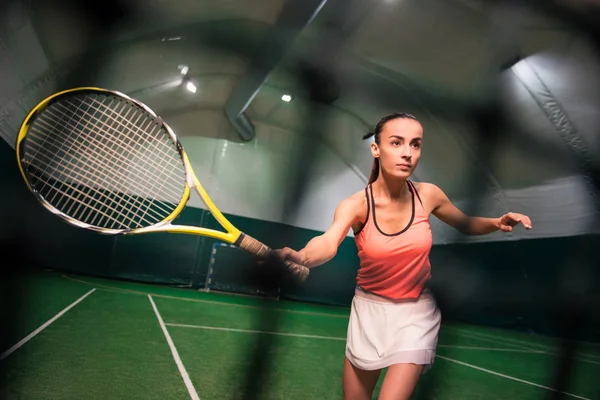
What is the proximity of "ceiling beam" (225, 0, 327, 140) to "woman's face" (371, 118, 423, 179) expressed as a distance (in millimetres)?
3252

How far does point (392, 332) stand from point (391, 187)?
19.2 inches

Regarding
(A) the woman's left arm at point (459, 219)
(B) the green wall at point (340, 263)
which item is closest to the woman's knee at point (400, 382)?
(A) the woman's left arm at point (459, 219)

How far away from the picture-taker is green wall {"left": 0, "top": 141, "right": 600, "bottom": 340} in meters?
5.94

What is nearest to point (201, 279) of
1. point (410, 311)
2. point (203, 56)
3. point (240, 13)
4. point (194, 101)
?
point (194, 101)

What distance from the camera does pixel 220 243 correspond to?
7535 mm

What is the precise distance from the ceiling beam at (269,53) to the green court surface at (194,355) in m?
2.81

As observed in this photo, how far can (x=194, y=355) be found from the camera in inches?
117

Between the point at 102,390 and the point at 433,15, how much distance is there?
14.5 feet

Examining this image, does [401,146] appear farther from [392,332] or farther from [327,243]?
[392,332]

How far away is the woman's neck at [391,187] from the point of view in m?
1.46

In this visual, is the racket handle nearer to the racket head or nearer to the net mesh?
the racket head

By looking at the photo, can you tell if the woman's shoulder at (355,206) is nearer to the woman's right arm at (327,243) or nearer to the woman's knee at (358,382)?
the woman's right arm at (327,243)

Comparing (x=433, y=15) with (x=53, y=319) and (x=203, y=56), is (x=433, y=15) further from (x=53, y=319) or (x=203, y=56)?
(x=53, y=319)

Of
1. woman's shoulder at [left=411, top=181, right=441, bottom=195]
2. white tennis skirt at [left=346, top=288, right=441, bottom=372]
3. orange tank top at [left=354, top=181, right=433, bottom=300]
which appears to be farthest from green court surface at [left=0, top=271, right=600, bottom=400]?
woman's shoulder at [left=411, top=181, right=441, bottom=195]
